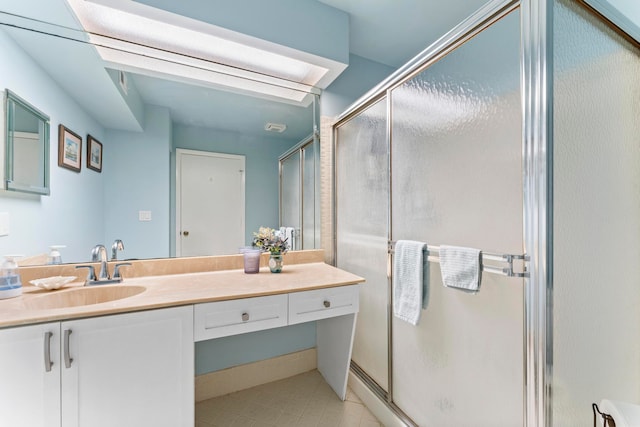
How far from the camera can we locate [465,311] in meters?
1.12

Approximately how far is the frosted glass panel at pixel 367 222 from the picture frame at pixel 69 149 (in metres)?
1.53

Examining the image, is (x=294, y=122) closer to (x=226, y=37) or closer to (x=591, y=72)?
(x=226, y=37)

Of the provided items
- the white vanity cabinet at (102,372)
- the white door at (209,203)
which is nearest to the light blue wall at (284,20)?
the white door at (209,203)

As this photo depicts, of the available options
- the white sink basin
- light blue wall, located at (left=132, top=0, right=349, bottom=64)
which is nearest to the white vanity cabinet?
the white sink basin

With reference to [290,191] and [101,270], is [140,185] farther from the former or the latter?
[290,191]

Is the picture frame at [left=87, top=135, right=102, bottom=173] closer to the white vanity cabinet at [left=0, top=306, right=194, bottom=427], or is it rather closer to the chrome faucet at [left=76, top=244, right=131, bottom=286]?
the chrome faucet at [left=76, top=244, right=131, bottom=286]

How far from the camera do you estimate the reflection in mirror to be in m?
1.03

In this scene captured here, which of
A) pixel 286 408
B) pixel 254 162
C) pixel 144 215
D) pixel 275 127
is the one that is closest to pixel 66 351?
pixel 144 215

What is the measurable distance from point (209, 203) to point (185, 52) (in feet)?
2.97

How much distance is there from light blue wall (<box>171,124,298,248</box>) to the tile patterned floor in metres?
1.01

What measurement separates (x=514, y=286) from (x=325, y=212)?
133 centimetres

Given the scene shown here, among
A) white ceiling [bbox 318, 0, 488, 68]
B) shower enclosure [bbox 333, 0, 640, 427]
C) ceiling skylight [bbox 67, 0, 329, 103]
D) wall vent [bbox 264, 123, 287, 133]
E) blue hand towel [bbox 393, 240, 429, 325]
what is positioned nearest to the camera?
shower enclosure [bbox 333, 0, 640, 427]

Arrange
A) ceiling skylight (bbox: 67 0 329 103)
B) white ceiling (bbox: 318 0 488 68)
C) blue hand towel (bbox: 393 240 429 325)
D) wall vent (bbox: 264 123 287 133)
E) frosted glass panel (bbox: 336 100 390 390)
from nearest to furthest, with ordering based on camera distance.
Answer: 1. blue hand towel (bbox: 393 240 429 325)
2. ceiling skylight (bbox: 67 0 329 103)
3. frosted glass panel (bbox: 336 100 390 390)
4. white ceiling (bbox: 318 0 488 68)
5. wall vent (bbox: 264 123 287 133)

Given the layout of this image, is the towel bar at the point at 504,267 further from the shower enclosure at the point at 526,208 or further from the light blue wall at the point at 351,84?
the light blue wall at the point at 351,84
